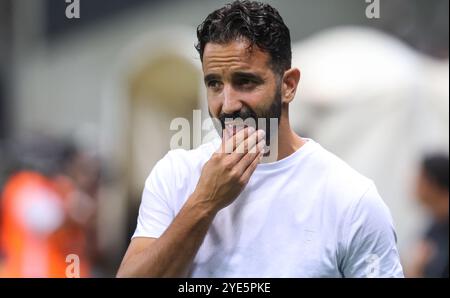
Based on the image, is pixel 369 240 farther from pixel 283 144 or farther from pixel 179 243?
pixel 179 243

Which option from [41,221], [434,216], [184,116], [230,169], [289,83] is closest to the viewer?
[230,169]

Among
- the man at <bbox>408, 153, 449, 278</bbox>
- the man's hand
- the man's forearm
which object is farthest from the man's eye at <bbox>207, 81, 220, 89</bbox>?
the man at <bbox>408, 153, 449, 278</bbox>

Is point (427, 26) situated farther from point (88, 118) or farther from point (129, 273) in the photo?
point (88, 118)

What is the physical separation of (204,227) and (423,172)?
2.41m

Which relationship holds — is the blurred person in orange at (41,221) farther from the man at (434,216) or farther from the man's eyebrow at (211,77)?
the man's eyebrow at (211,77)

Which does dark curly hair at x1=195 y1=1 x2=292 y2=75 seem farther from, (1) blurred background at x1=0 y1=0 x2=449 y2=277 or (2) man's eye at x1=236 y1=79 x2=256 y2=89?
(1) blurred background at x1=0 y1=0 x2=449 y2=277

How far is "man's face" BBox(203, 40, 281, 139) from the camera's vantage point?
89.0 inches

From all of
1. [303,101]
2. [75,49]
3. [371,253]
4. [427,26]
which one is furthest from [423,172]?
[75,49]

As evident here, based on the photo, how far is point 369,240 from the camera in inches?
90.4

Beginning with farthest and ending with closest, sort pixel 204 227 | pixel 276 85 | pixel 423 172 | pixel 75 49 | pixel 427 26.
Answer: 1. pixel 75 49
2. pixel 427 26
3. pixel 423 172
4. pixel 276 85
5. pixel 204 227

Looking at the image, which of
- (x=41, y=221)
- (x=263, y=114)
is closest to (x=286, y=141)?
(x=263, y=114)

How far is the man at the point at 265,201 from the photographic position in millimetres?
2279

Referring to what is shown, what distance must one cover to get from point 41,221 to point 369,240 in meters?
3.76
